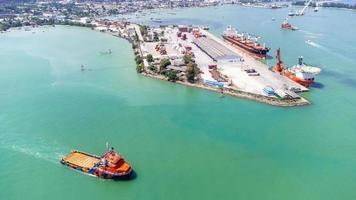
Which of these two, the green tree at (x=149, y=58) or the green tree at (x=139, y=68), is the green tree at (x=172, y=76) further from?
the green tree at (x=149, y=58)

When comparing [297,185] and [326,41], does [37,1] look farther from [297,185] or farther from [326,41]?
[297,185]

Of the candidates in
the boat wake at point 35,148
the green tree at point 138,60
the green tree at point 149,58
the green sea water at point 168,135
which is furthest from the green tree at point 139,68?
A: the boat wake at point 35,148

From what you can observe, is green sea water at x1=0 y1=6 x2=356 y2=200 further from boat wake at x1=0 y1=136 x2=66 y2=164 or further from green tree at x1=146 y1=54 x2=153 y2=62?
green tree at x1=146 y1=54 x2=153 y2=62

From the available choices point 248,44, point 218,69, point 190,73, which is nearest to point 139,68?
point 190,73

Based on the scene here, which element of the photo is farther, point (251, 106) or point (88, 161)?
point (251, 106)

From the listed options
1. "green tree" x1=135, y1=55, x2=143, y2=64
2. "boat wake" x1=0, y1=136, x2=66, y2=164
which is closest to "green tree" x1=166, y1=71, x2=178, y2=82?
"green tree" x1=135, y1=55, x2=143, y2=64

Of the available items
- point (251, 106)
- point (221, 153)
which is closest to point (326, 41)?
point (251, 106)

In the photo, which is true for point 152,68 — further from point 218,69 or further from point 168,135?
point 168,135

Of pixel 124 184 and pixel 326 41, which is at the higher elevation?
pixel 326 41
